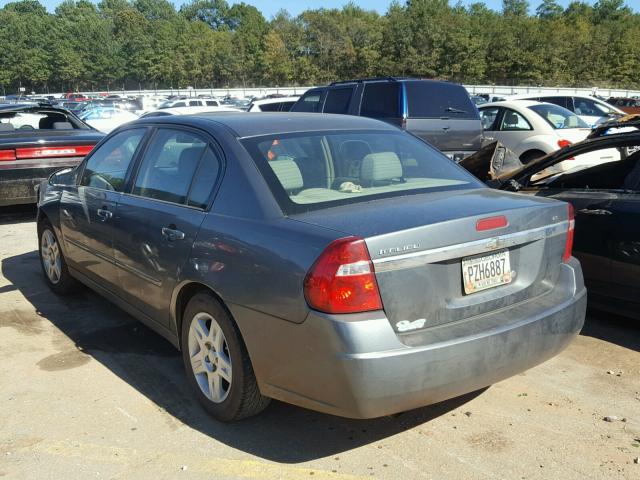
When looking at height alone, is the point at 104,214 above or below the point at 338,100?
below

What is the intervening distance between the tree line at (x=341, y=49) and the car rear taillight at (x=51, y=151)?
7259 cm

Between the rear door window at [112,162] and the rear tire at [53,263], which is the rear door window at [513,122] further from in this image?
the rear tire at [53,263]

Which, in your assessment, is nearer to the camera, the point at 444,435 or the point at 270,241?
the point at 270,241

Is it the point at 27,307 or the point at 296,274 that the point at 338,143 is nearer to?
the point at 296,274

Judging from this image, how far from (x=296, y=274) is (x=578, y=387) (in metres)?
2.10

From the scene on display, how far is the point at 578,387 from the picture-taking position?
3.80m

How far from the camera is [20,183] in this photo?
27.2 ft

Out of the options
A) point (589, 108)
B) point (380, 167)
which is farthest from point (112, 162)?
point (589, 108)

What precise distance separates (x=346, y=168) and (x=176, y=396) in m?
1.71

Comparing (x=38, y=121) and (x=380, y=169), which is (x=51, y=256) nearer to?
(x=380, y=169)

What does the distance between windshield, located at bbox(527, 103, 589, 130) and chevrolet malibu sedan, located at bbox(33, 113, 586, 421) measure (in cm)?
846

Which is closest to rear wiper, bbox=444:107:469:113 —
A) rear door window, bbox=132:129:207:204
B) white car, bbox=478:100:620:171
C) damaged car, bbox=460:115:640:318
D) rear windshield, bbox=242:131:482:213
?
white car, bbox=478:100:620:171

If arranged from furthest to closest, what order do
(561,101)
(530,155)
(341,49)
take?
(341,49)
(561,101)
(530,155)

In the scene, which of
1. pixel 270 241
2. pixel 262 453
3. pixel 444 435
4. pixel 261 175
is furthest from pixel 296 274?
pixel 444 435
